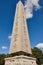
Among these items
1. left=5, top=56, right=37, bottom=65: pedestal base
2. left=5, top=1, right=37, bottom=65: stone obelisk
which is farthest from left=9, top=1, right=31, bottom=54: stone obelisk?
left=5, top=56, right=37, bottom=65: pedestal base

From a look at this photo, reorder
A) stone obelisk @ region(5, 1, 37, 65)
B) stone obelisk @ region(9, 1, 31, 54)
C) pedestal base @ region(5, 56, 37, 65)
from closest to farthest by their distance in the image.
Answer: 1. pedestal base @ region(5, 56, 37, 65)
2. stone obelisk @ region(5, 1, 37, 65)
3. stone obelisk @ region(9, 1, 31, 54)

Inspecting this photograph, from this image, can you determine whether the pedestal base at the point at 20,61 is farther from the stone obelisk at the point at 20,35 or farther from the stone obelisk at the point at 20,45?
the stone obelisk at the point at 20,35

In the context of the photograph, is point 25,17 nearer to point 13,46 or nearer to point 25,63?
point 13,46

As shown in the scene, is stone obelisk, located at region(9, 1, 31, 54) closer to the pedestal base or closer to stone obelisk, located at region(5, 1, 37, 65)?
stone obelisk, located at region(5, 1, 37, 65)

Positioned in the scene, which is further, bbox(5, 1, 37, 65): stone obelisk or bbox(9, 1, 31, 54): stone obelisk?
bbox(9, 1, 31, 54): stone obelisk

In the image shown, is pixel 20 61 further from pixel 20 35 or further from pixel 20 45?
pixel 20 35

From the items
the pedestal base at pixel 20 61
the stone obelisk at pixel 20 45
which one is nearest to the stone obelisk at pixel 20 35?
the stone obelisk at pixel 20 45

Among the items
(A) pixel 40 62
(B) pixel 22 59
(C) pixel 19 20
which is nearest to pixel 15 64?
(B) pixel 22 59

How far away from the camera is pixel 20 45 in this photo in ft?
65.5

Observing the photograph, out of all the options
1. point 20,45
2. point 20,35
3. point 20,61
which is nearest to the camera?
point 20,61

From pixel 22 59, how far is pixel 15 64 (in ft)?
3.19

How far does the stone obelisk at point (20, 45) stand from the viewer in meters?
19.6

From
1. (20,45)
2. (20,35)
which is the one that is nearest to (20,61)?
(20,45)

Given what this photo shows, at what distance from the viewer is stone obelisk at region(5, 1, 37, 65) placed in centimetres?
1964
